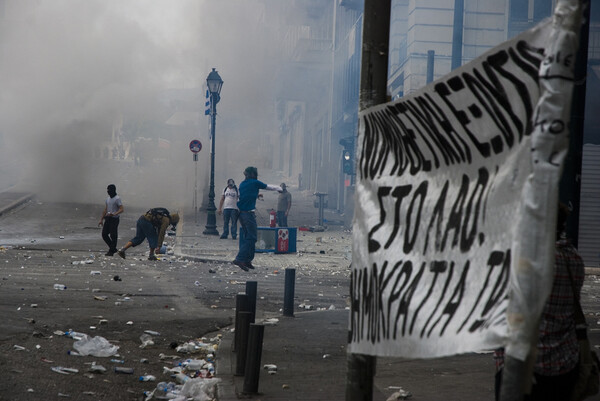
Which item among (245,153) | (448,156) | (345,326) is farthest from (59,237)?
(245,153)

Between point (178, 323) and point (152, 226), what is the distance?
25.1 feet

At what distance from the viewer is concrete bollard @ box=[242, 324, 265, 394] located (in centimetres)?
553

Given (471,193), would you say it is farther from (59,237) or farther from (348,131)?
(348,131)

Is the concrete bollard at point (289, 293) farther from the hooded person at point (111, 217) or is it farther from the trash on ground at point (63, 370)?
the hooded person at point (111, 217)

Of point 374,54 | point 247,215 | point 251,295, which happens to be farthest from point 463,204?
point 247,215

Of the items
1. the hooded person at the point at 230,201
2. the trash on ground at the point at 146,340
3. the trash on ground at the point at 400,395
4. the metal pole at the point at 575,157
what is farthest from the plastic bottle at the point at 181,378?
the hooded person at the point at 230,201

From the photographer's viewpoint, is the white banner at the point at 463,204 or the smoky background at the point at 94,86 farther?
the smoky background at the point at 94,86

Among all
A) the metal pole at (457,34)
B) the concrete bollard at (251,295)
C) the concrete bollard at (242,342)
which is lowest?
the concrete bollard at (242,342)

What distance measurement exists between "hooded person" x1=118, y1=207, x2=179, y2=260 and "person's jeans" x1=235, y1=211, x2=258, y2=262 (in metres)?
2.13

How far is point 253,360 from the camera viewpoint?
5562 mm

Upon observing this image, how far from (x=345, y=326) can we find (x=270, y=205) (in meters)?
29.8

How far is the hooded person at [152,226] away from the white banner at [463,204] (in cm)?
1293

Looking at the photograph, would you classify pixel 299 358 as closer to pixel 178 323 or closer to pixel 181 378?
pixel 181 378

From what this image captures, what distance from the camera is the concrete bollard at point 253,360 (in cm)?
553
